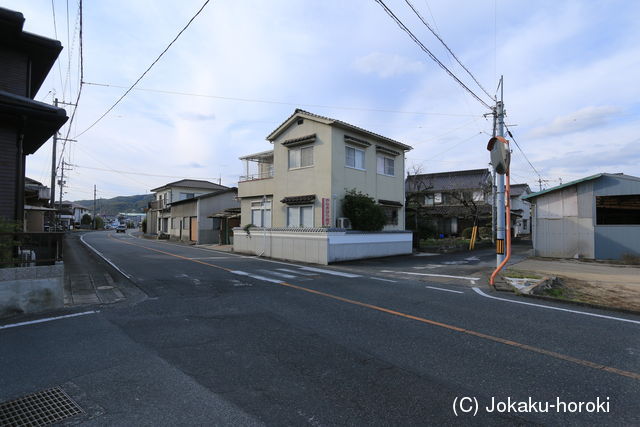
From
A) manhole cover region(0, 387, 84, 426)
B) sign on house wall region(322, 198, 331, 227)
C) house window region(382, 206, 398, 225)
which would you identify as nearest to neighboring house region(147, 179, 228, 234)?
house window region(382, 206, 398, 225)

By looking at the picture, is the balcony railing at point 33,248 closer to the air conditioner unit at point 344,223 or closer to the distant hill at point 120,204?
the air conditioner unit at point 344,223

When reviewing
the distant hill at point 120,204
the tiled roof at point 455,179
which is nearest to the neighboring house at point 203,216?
the tiled roof at point 455,179

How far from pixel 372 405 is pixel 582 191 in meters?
18.3

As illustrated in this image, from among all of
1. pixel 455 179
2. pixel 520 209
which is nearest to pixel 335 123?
pixel 455 179

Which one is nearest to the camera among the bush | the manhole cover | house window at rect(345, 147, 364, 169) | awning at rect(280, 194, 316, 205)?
the manhole cover

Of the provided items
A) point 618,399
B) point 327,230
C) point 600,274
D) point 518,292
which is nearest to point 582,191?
point 600,274

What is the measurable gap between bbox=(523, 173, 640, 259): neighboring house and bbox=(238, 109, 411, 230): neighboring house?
802 centimetres

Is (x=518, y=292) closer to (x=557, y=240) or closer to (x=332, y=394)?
(x=332, y=394)

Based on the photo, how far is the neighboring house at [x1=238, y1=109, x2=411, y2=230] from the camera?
680 inches

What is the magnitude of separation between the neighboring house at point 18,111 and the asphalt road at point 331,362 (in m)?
5.14

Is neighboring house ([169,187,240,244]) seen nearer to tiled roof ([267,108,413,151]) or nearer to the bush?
tiled roof ([267,108,413,151])

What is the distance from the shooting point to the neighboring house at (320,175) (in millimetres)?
17266

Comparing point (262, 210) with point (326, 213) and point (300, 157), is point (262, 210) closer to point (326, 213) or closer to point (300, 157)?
point (300, 157)

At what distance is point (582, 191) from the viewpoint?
1633cm
